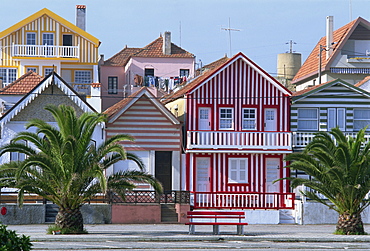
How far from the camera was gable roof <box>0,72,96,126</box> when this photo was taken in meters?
37.2

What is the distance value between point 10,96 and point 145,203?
12.0 metres

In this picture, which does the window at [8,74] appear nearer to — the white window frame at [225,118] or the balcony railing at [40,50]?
the balcony railing at [40,50]

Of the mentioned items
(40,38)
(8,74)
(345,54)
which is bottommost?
(8,74)

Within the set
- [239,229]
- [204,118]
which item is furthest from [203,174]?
[239,229]

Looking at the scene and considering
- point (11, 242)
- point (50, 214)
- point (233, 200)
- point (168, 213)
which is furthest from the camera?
point (233, 200)

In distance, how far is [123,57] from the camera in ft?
223

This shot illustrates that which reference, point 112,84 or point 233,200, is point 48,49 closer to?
point 112,84

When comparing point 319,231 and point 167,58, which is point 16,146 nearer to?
point 319,231

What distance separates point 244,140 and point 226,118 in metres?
1.62

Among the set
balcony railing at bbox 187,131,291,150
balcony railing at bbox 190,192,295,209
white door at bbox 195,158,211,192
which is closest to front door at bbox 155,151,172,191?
white door at bbox 195,158,211,192

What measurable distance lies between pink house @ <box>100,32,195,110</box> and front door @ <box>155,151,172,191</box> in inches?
869

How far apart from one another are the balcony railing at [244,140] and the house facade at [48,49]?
73.5 ft

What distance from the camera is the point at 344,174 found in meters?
28.9

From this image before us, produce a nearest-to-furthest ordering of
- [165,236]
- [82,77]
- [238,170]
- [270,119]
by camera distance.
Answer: [165,236] → [238,170] → [270,119] → [82,77]
